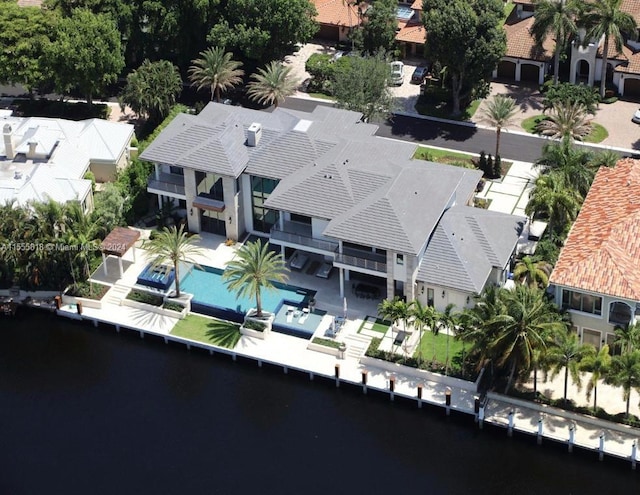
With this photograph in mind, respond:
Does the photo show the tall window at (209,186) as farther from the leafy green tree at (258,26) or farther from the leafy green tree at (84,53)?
the leafy green tree at (258,26)

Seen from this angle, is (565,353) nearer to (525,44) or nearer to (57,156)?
(57,156)

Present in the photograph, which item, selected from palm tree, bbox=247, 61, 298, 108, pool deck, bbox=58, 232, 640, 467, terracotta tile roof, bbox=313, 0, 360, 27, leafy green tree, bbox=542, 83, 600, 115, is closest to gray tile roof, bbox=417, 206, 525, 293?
pool deck, bbox=58, 232, 640, 467

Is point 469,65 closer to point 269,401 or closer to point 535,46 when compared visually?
point 535,46

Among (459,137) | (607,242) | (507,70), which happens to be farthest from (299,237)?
(507,70)

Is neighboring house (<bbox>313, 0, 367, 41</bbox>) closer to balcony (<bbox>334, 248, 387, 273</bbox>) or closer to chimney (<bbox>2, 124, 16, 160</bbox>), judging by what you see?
chimney (<bbox>2, 124, 16, 160</bbox>)

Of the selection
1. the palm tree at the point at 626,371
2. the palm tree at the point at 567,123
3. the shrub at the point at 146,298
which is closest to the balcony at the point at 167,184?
the shrub at the point at 146,298

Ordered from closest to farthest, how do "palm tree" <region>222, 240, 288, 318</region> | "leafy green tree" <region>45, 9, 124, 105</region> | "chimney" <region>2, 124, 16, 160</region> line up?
1. "palm tree" <region>222, 240, 288, 318</region>
2. "chimney" <region>2, 124, 16, 160</region>
3. "leafy green tree" <region>45, 9, 124, 105</region>
